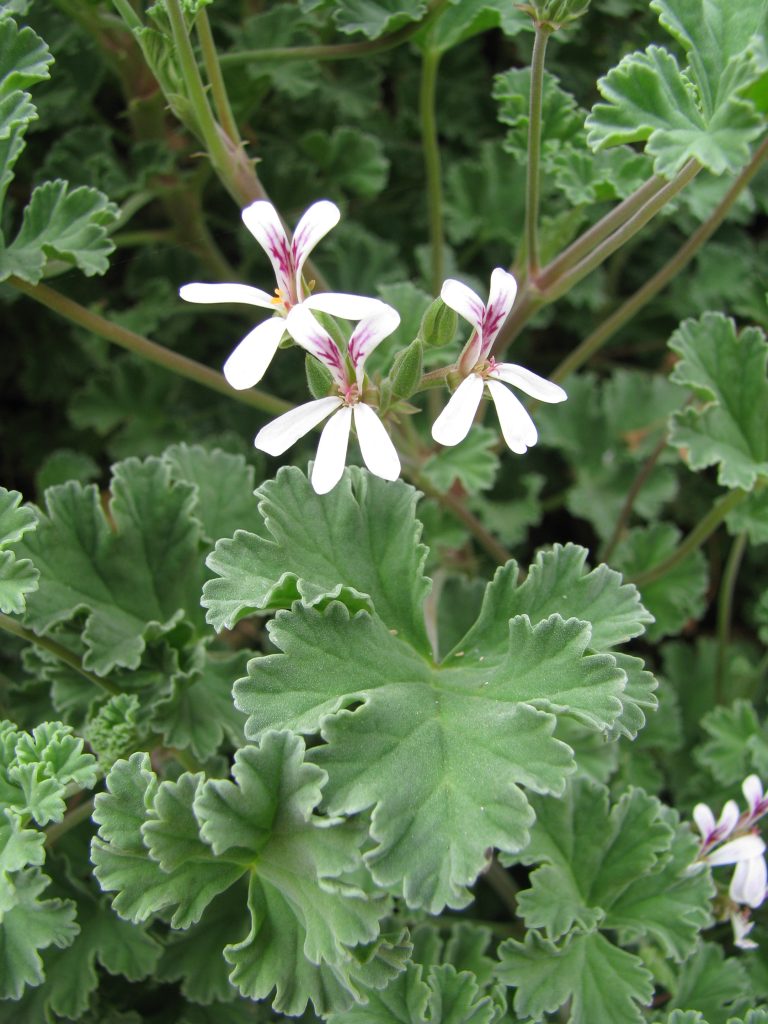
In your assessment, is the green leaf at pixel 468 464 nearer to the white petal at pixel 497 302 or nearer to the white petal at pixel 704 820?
the white petal at pixel 497 302

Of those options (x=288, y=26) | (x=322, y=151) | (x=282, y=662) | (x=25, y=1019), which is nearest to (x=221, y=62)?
(x=288, y=26)

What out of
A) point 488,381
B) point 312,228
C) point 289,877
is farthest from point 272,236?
point 289,877

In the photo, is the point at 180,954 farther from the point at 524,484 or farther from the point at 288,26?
the point at 288,26

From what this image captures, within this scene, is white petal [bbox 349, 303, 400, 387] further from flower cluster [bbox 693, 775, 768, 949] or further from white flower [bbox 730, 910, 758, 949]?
white flower [bbox 730, 910, 758, 949]

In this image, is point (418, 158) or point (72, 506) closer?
point (72, 506)

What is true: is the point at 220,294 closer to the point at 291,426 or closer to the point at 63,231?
the point at 291,426

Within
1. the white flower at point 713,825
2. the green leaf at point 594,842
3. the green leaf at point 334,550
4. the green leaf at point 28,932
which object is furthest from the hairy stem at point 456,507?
the green leaf at point 28,932
